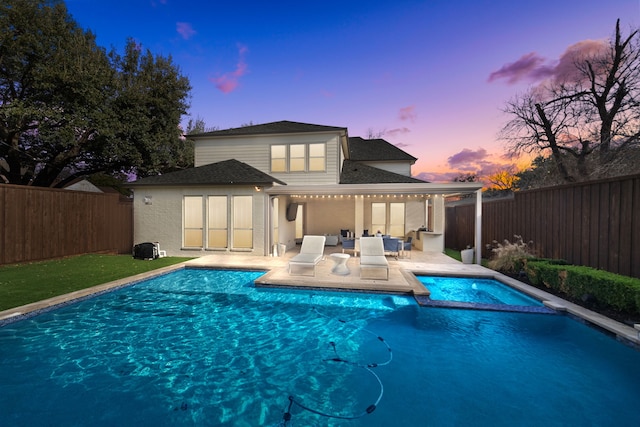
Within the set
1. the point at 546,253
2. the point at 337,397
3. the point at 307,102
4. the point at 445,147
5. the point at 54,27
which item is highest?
the point at 54,27

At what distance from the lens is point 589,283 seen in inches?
219

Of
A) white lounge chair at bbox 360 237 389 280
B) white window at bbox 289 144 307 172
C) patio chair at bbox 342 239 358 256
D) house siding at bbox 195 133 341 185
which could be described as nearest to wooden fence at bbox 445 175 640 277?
white lounge chair at bbox 360 237 389 280

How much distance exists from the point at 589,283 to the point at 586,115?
540 inches

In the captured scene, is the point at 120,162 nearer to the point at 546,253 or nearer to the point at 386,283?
the point at 386,283

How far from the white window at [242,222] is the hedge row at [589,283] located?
32.8ft

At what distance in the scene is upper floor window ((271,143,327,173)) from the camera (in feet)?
45.0

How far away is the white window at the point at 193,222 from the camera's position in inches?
475

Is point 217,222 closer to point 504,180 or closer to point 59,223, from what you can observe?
point 59,223

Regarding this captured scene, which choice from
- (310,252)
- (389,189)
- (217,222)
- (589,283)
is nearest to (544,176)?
(389,189)

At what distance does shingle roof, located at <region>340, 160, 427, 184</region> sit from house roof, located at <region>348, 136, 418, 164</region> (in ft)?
9.19

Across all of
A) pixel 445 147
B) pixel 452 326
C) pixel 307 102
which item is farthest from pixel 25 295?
pixel 445 147

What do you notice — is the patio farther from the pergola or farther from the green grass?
the green grass

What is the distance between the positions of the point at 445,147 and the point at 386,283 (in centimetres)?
1566

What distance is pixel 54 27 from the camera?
14.1 metres
